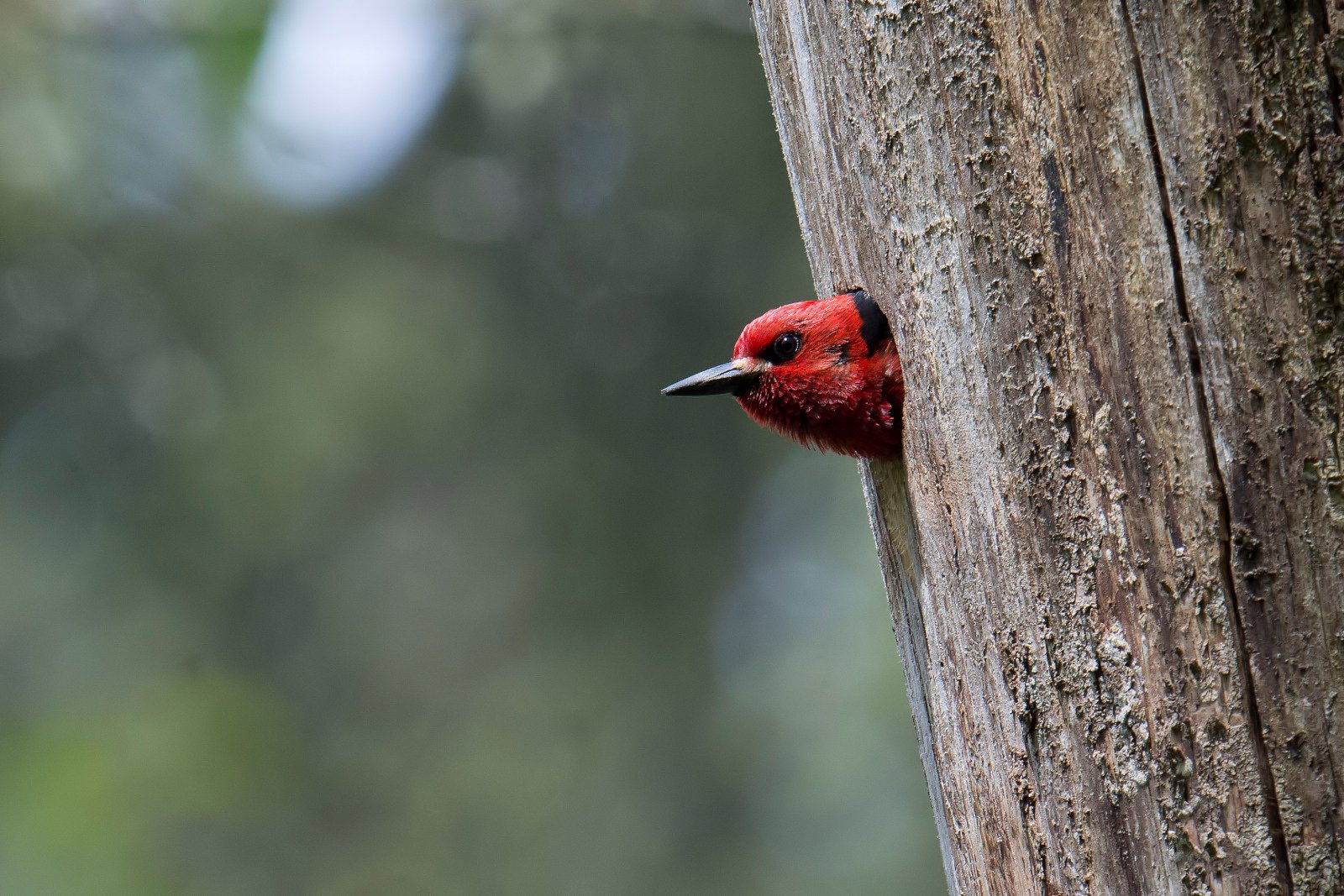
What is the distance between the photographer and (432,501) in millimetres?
7398

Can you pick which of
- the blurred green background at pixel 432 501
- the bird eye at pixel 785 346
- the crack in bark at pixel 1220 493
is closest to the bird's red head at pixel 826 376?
the bird eye at pixel 785 346

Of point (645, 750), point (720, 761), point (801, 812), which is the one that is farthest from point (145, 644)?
point (801, 812)

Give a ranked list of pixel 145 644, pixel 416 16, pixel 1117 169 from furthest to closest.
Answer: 1. pixel 145 644
2. pixel 416 16
3. pixel 1117 169

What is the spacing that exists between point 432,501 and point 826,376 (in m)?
5.77

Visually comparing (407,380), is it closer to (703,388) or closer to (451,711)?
(451,711)

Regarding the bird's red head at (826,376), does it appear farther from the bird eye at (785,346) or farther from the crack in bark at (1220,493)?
the crack in bark at (1220,493)

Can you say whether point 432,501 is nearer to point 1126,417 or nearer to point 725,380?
point 725,380

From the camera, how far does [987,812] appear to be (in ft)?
5.01

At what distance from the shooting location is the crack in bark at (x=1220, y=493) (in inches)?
45.3

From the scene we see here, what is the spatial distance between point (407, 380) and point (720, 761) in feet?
11.1

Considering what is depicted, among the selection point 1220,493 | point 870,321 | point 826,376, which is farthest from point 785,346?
point 1220,493

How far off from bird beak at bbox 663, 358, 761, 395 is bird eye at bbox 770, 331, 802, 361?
6cm

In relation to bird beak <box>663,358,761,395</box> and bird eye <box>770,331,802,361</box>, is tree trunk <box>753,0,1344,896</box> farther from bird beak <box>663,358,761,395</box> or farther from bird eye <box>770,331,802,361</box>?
bird beak <box>663,358,761,395</box>

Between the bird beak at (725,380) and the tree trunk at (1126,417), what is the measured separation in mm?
566
